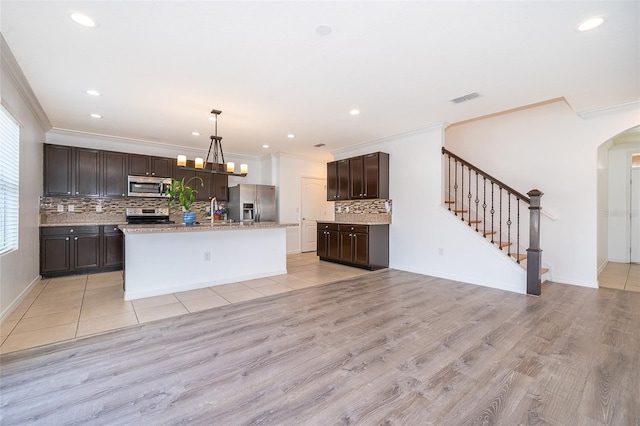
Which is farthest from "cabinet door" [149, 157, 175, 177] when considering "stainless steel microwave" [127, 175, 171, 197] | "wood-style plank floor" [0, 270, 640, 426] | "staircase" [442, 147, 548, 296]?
"staircase" [442, 147, 548, 296]

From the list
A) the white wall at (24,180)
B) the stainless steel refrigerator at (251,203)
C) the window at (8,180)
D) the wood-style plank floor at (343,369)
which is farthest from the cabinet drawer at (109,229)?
the wood-style plank floor at (343,369)

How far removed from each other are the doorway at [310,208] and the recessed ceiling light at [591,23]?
5990mm

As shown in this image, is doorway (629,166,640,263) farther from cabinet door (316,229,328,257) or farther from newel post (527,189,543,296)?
cabinet door (316,229,328,257)

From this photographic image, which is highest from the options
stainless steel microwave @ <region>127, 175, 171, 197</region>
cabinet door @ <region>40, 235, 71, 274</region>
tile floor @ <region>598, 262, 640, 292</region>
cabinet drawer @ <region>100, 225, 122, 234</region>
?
stainless steel microwave @ <region>127, 175, 171, 197</region>

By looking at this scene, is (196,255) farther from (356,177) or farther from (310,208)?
(310,208)

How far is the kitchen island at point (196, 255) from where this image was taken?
3.61 metres

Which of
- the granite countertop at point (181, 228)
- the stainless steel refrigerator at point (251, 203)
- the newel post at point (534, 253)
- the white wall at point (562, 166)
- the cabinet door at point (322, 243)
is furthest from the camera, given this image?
the stainless steel refrigerator at point (251, 203)

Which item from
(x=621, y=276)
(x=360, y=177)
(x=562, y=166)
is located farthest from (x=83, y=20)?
(x=621, y=276)

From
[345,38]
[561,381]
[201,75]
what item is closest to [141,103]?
[201,75]

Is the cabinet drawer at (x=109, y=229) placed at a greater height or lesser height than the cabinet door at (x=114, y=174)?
lesser

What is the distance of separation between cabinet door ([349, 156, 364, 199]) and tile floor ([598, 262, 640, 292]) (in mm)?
4201

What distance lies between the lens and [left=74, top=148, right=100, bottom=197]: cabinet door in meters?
5.16

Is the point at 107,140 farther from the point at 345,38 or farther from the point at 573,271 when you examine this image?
the point at 573,271

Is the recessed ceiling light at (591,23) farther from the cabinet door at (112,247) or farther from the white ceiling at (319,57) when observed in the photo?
the cabinet door at (112,247)
